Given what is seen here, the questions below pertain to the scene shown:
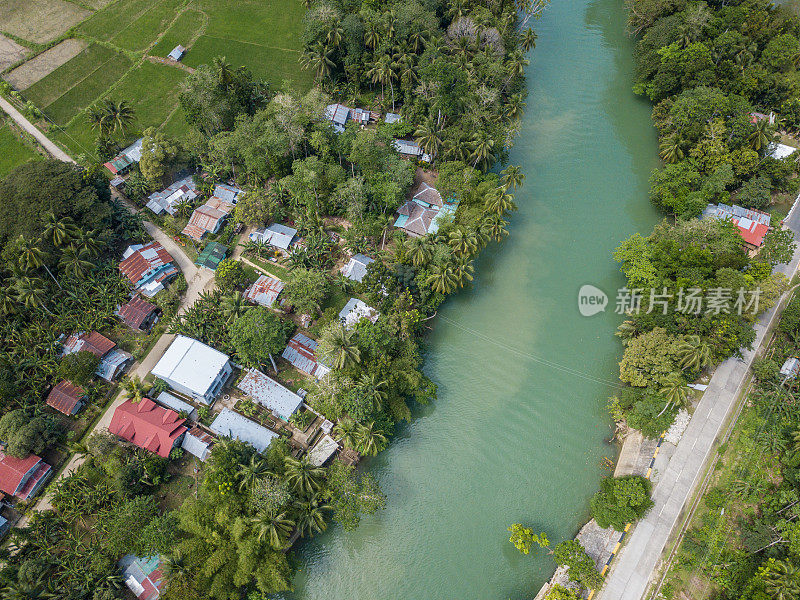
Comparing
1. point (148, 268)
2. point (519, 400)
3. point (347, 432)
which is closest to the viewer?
point (347, 432)

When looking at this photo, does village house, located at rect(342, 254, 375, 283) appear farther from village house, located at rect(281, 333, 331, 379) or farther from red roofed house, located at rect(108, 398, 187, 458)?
red roofed house, located at rect(108, 398, 187, 458)

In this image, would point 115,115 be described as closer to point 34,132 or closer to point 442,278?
point 34,132

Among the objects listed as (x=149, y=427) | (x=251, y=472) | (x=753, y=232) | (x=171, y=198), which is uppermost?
(x=753, y=232)

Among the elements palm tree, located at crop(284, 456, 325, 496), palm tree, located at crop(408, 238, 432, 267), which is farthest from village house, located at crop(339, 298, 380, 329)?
palm tree, located at crop(284, 456, 325, 496)

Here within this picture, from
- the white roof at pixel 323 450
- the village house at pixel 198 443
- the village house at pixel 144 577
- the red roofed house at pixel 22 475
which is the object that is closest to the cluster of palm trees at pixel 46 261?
the red roofed house at pixel 22 475

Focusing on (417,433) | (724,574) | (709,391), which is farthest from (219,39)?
(724,574)

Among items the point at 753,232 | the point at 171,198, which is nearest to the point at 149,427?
the point at 171,198

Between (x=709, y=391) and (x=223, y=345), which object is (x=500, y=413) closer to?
(x=709, y=391)
